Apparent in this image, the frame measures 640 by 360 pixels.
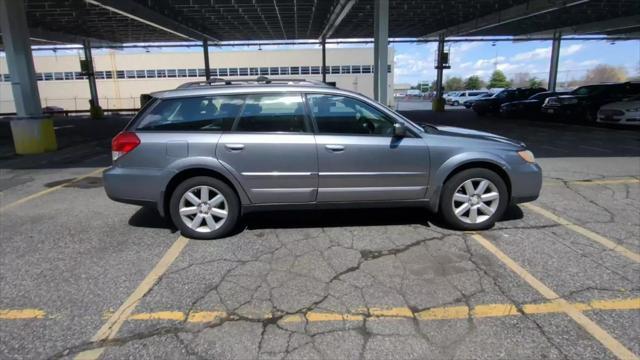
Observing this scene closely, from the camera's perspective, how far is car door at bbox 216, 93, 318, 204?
4277mm

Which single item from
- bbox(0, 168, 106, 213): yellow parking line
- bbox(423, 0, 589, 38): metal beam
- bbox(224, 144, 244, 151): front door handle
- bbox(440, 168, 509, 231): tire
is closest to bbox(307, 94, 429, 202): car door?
bbox(440, 168, 509, 231): tire

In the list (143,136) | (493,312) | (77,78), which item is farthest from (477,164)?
(77,78)

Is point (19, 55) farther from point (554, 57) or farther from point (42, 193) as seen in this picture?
point (554, 57)

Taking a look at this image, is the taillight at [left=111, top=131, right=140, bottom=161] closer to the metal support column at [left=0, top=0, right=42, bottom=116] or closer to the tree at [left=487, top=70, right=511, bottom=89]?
the metal support column at [left=0, top=0, right=42, bottom=116]

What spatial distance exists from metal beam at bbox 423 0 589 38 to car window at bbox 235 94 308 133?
1900cm

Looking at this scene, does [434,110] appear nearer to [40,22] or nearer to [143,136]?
[40,22]

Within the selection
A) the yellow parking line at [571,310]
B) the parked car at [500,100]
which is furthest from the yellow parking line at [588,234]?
the parked car at [500,100]

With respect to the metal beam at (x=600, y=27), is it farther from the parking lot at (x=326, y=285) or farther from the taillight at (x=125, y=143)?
the taillight at (x=125, y=143)

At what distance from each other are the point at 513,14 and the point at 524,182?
66.2 ft

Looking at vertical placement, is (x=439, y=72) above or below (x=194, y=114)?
above

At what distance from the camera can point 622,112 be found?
14203 millimetres

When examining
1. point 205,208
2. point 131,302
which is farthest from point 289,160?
point 131,302

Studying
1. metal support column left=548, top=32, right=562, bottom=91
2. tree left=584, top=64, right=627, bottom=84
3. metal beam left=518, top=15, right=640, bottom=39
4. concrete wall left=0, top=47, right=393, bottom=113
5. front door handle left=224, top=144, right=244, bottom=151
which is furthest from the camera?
tree left=584, top=64, right=627, bottom=84

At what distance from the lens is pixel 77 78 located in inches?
1906
